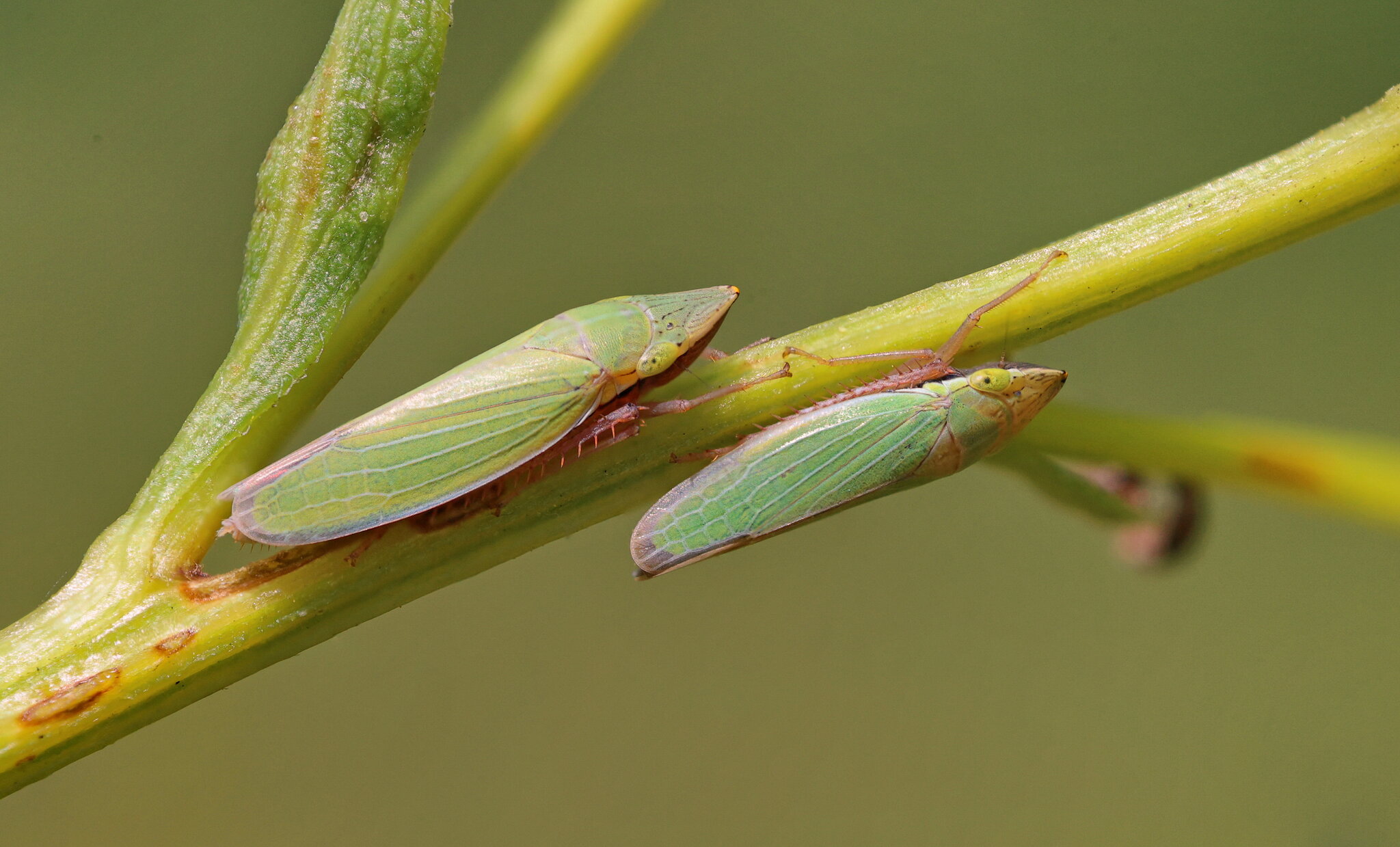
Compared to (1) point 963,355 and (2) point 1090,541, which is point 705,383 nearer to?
(1) point 963,355

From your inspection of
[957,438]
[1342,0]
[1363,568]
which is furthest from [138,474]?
[1342,0]

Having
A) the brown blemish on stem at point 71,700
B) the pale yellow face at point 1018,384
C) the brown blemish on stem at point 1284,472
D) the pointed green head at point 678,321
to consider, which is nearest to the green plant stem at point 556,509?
the brown blemish on stem at point 71,700

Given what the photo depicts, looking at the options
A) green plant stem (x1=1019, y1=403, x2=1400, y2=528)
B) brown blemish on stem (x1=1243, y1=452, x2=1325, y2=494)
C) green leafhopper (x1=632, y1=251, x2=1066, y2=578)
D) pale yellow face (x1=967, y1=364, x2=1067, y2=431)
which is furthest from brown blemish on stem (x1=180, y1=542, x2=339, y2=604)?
brown blemish on stem (x1=1243, y1=452, x2=1325, y2=494)

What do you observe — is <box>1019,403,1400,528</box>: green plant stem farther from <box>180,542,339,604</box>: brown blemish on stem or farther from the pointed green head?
<box>180,542,339,604</box>: brown blemish on stem

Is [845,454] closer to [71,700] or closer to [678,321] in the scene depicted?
[678,321]

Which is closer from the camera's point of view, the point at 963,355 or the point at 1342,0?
the point at 963,355
